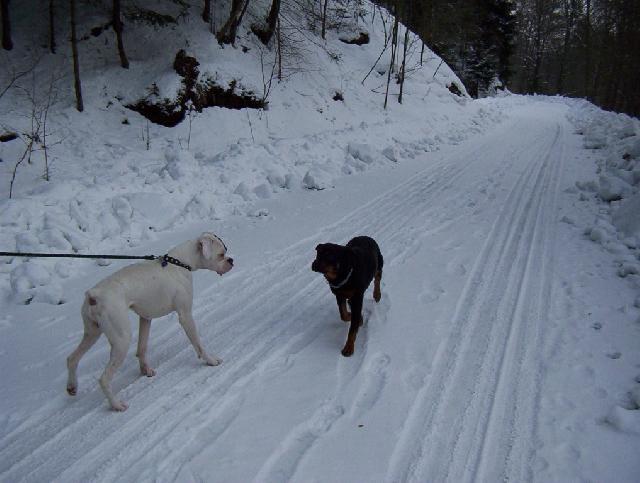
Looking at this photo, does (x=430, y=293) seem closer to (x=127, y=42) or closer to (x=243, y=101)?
(x=243, y=101)

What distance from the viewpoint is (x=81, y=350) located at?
335cm

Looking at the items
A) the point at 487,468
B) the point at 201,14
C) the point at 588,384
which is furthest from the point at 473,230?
the point at 201,14

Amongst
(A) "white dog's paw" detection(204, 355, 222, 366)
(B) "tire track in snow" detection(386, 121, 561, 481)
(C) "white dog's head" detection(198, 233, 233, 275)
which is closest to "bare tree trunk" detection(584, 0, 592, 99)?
(B) "tire track in snow" detection(386, 121, 561, 481)

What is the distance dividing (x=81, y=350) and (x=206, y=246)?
125 centimetres

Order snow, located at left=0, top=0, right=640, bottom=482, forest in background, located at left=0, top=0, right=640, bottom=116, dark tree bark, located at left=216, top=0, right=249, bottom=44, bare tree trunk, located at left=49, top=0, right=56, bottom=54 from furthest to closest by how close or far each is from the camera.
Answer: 1. forest in background, located at left=0, top=0, right=640, bottom=116
2. dark tree bark, located at left=216, top=0, right=249, bottom=44
3. bare tree trunk, located at left=49, top=0, right=56, bottom=54
4. snow, located at left=0, top=0, right=640, bottom=482

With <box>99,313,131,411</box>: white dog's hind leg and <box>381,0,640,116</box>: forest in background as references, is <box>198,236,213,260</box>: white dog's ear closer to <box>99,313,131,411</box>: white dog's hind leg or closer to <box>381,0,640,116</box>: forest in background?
<box>99,313,131,411</box>: white dog's hind leg

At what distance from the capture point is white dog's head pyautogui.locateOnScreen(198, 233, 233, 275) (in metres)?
3.73

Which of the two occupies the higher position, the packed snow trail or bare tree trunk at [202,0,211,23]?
bare tree trunk at [202,0,211,23]

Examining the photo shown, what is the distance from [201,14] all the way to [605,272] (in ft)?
48.2

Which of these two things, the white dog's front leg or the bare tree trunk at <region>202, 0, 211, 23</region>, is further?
the bare tree trunk at <region>202, 0, 211, 23</region>

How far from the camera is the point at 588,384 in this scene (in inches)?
134

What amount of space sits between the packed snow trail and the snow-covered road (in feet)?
0.05

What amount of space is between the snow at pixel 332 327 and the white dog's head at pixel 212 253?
82cm

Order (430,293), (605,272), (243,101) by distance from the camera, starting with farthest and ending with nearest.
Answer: (243,101) < (605,272) < (430,293)
